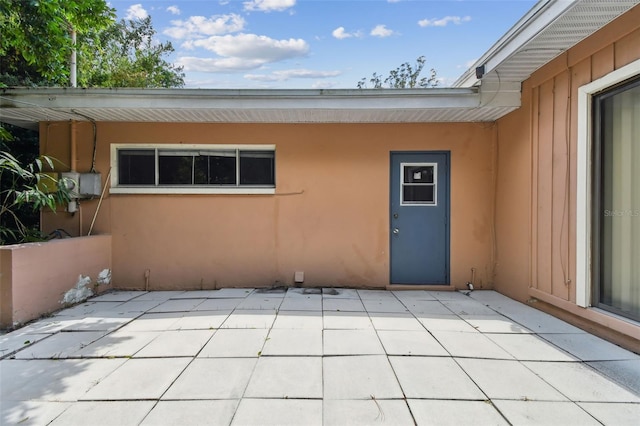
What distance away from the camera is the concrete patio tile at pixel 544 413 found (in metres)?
1.95

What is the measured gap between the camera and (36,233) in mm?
4426

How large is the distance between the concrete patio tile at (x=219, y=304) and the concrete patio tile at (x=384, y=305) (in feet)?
5.76

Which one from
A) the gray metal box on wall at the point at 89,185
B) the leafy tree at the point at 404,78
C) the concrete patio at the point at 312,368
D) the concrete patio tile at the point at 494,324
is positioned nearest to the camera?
the concrete patio at the point at 312,368

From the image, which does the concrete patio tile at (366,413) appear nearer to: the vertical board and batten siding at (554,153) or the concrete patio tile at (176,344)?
the concrete patio tile at (176,344)

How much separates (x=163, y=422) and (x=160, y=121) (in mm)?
4418

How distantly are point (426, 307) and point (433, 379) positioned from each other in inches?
73.4

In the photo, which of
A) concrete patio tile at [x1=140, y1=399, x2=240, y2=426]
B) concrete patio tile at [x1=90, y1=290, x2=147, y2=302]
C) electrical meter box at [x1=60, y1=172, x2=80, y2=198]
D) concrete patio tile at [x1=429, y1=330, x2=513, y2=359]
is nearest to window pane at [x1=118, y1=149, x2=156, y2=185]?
electrical meter box at [x1=60, y1=172, x2=80, y2=198]

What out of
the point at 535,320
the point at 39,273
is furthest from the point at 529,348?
the point at 39,273

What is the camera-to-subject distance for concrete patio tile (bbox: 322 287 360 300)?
4645 mm

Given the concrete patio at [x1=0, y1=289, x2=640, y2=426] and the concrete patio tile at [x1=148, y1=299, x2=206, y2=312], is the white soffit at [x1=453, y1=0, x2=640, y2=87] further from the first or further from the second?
the concrete patio tile at [x1=148, y1=299, x2=206, y2=312]

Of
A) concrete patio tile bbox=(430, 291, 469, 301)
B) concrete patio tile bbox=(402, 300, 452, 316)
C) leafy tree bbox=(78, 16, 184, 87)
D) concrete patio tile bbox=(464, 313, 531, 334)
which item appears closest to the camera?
concrete patio tile bbox=(464, 313, 531, 334)

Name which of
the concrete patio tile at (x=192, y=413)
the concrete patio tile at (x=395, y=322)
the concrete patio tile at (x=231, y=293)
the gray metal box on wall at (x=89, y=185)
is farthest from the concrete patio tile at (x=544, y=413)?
the gray metal box on wall at (x=89, y=185)

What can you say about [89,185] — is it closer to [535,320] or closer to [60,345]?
[60,345]

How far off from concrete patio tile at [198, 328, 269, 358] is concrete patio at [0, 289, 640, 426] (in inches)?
0.8
